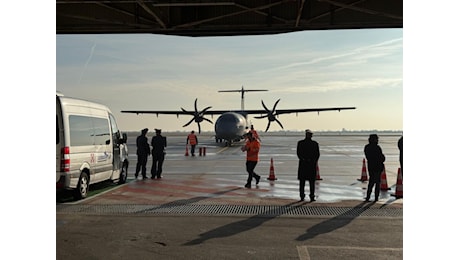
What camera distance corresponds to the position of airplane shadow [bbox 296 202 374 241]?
6.51 metres

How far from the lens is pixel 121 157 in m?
12.5

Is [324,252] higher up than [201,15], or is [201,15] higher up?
[201,15]

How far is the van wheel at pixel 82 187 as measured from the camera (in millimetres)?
9516

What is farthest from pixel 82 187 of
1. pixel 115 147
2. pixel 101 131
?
pixel 115 147

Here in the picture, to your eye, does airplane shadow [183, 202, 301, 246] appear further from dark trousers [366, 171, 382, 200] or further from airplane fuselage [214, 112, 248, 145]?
airplane fuselage [214, 112, 248, 145]

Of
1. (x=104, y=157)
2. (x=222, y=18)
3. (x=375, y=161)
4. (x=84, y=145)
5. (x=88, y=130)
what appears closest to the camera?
(x=222, y=18)

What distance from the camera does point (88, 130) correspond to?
10.1 meters

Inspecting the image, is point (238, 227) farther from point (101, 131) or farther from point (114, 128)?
point (114, 128)

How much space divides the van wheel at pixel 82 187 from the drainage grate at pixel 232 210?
0.66 metres

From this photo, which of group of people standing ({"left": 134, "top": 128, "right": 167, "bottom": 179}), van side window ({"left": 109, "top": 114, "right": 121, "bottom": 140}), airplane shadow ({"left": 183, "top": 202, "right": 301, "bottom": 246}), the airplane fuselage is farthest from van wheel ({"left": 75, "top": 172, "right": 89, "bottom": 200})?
the airplane fuselage

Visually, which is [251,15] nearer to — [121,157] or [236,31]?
[236,31]

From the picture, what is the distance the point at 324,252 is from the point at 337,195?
16.8 ft

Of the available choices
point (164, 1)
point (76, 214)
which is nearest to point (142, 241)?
point (76, 214)

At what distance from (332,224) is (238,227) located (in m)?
1.78
